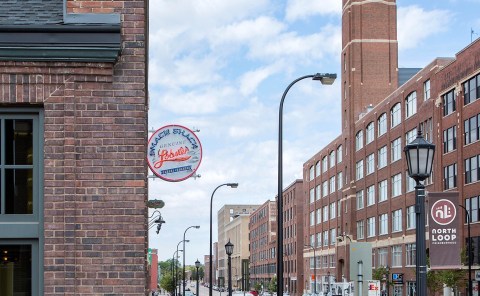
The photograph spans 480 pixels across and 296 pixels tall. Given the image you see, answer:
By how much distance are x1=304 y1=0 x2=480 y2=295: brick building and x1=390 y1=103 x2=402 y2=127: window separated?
0.10 metres

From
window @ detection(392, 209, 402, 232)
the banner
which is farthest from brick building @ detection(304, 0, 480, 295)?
the banner

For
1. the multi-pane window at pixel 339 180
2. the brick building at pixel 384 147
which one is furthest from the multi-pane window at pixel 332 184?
the multi-pane window at pixel 339 180

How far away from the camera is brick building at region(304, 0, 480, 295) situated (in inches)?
2432

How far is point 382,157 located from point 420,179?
73.1 metres

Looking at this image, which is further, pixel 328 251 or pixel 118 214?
pixel 328 251

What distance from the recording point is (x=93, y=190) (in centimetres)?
930

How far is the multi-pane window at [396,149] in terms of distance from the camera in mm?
77438

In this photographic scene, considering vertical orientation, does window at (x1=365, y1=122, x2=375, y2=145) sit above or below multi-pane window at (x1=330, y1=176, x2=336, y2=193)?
above

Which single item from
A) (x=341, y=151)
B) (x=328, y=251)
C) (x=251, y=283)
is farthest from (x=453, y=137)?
(x=251, y=283)

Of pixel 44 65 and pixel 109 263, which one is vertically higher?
pixel 44 65

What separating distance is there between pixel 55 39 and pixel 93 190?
70.7 inches

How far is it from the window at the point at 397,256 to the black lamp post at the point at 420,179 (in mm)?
66731

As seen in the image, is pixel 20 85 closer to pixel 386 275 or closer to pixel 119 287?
pixel 119 287

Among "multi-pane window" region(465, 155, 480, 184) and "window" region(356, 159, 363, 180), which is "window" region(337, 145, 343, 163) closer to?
"window" region(356, 159, 363, 180)
